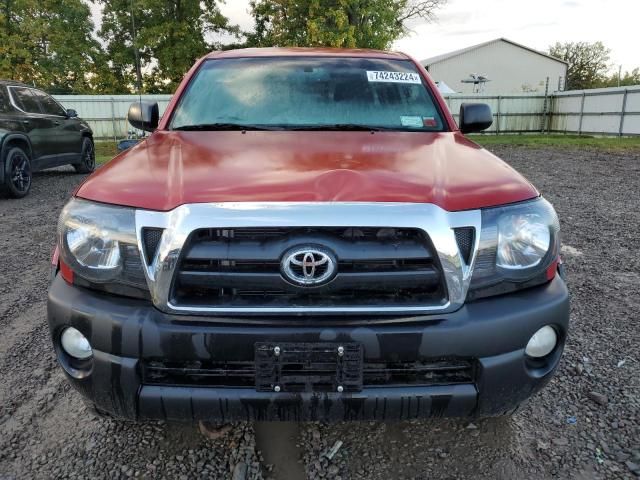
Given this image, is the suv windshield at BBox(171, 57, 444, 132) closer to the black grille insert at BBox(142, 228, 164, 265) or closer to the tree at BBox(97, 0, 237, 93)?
the black grille insert at BBox(142, 228, 164, 265)

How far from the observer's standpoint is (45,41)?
27094 millimetres

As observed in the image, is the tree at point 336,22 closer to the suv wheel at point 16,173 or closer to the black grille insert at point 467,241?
the suv wheel at point 16,173

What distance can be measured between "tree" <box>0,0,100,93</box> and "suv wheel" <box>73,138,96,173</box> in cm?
1851

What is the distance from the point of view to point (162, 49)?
3025cm

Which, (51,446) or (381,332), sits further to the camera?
(51,446)

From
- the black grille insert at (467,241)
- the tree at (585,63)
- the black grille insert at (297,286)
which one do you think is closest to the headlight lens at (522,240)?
the black grille insert at (467,241)

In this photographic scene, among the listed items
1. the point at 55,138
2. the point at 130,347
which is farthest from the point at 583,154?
the point at 130,347

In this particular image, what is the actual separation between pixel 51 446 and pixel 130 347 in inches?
35.1

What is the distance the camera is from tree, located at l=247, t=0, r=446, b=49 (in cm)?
2488

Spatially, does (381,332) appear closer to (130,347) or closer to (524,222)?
(524,222)

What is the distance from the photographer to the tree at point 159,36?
29797 mm

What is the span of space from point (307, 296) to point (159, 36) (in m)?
32.0

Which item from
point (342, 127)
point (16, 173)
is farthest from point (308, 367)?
point (16, 173)

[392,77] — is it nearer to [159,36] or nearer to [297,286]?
[297,286]
